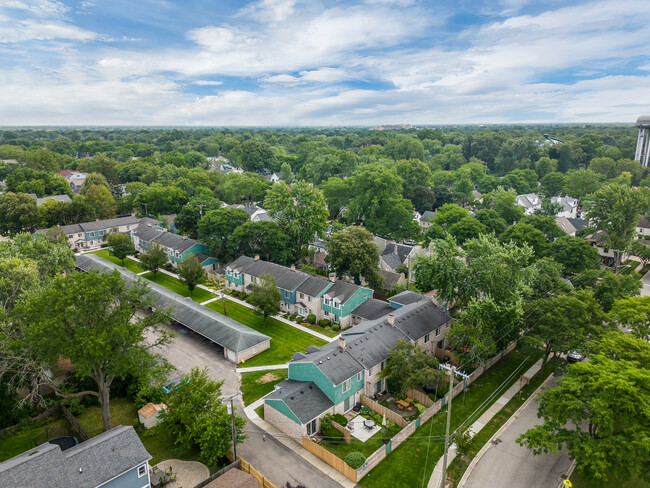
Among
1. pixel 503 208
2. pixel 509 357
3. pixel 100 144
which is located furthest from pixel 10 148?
pixel 509 357

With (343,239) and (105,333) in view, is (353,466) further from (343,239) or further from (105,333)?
(343,239)

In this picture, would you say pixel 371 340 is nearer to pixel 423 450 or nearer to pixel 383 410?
pixel 383 410

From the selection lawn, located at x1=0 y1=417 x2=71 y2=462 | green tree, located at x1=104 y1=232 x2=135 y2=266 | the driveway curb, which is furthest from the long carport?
green tree, located at x1=104 y1=232 x2=135 y2=266

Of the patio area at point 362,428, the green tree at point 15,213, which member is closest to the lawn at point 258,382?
the patio area at point 362,428

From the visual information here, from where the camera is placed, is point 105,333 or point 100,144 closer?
point 105,333

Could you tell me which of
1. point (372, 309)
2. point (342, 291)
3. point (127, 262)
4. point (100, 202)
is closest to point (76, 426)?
point (342, 291)

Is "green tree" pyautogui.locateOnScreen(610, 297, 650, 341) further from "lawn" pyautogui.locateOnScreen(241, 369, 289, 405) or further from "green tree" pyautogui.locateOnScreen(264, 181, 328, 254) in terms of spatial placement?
"green tree" pyautogui.locateOnScreen(264, 181, 328, 254)
